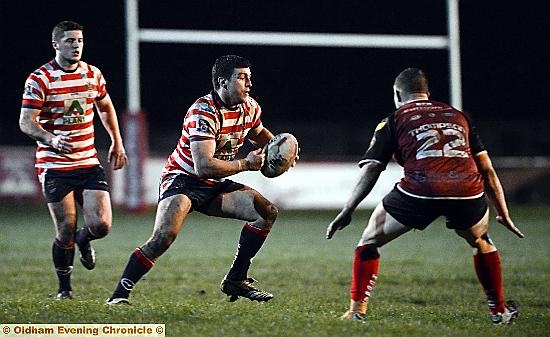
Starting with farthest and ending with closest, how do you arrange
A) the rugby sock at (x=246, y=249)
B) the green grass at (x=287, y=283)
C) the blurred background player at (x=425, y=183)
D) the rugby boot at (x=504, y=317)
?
1. the rugby sock at (x=246, y=249)
2. the rugby boot at (x=504, y=317)
3. the blurred background player at (x=425, y=183)
4. the green grass at (x=287, y=283)

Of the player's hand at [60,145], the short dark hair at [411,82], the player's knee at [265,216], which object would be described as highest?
the short dark hair at [411,82]

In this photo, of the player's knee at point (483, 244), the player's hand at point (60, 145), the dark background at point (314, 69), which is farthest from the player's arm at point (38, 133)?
the dark background at point (314, 69)

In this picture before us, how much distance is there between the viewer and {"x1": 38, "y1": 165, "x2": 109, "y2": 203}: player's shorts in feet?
25.1

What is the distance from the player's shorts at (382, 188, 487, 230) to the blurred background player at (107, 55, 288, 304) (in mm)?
1173

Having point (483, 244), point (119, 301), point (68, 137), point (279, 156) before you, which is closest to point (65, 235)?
point (68, 137)

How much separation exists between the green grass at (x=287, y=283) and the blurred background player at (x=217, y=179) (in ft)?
0.96

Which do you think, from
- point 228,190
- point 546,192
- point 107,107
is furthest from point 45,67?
point 546,192

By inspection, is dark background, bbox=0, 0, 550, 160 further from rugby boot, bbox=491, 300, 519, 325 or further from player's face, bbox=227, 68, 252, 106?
rugby boot, bbox=491, 300, 519, 325

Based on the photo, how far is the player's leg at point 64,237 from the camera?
7660 mm

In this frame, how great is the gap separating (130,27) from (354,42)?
390 centimetres

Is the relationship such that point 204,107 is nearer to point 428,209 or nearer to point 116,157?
point 116,157

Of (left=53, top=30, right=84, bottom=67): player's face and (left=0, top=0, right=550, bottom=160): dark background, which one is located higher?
(left=0, top=0, right=550, bottom=160): dark background

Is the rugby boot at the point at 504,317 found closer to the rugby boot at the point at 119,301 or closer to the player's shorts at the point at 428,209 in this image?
the player's shorts at the point at 428,209

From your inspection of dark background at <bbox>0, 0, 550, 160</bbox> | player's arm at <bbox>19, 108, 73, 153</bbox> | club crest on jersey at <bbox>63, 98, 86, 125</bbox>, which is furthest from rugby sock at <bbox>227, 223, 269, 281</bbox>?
dark background at <bbox>0, 0, 550, 160</bbox>
